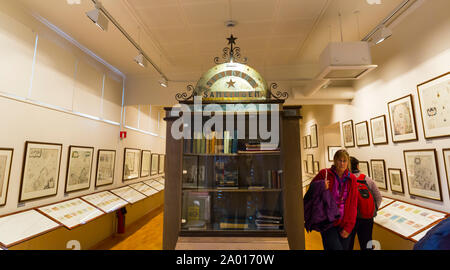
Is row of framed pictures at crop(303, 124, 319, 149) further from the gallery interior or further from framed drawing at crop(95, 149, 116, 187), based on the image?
framed drawing at crop(95, 149, 116, 187)

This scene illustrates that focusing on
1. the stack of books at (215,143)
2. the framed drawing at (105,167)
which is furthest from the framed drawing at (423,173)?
the framed drawing at (105,167)

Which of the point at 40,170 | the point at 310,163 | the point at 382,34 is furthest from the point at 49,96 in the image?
the point at 310,163

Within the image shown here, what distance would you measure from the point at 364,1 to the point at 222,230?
3.51 m

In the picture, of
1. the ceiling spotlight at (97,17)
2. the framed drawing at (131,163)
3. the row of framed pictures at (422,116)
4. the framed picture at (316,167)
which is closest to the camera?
the ceiling spotlight at (97,17)

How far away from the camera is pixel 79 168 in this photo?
12.6 ft

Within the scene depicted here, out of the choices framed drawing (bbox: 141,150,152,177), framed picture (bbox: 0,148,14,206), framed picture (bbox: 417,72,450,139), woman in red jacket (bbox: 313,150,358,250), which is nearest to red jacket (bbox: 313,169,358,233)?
woman in red jacket (bbox: 313,150,358,250)

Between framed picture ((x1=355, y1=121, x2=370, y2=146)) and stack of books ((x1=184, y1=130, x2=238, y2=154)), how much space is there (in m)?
3.11

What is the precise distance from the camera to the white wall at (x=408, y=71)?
259 cm

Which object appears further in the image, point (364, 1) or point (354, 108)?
point (354, 108)

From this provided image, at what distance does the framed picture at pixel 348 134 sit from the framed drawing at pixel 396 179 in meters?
1.24

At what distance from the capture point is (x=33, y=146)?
298 centimetres

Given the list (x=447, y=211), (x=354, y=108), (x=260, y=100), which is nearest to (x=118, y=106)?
(x=260, y=100)

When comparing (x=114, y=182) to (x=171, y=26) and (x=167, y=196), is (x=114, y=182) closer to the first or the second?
(x=167, y=196)

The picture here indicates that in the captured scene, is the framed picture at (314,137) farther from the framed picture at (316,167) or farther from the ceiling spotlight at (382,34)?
the ceiling spotlight at (382,34)
